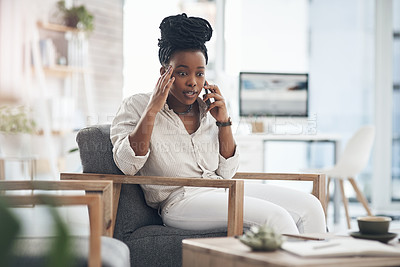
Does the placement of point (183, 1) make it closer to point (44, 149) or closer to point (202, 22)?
point (44, 149)

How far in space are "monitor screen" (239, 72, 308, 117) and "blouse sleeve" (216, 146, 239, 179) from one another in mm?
2418

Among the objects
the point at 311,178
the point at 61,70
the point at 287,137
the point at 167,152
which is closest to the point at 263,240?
the point at 167,152

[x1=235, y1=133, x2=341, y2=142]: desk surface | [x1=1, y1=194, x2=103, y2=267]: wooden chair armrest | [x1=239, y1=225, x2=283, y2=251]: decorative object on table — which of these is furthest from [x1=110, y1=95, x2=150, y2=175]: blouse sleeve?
[x1=235, y1=133, x2=341, y2=142]: desk surface

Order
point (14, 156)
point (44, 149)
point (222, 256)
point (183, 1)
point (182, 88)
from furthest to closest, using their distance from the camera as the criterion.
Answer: point (183, 1) → point (44, 149) → point (14, 156) → point (182, 88) → point (222, 256)

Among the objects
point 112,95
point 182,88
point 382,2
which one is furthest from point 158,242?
point 382,2

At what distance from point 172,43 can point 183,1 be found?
4089 millimetres

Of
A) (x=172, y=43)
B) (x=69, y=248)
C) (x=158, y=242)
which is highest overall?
(x=172, y=43)

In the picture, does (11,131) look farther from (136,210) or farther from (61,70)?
(136,210)

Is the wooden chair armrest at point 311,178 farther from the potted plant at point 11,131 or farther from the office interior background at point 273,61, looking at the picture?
the office interior background at point 273,61

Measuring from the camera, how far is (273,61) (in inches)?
235

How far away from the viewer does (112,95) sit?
19.4 feet

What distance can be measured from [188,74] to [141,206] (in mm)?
519

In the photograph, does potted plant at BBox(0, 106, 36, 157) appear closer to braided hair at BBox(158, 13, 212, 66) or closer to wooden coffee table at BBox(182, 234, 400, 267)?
braided hair at BBox(158, 13, 212, 66)

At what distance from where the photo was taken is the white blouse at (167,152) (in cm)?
204
